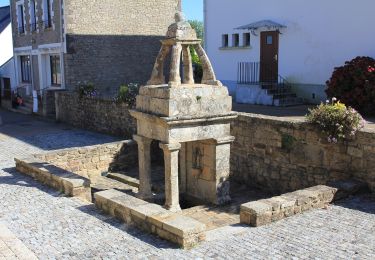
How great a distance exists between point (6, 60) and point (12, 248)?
89.5 ft

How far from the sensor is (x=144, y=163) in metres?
9.52

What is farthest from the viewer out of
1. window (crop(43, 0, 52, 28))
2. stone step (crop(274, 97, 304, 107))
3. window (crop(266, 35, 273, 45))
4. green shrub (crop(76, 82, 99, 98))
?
window (crop(43, 0, 52, 28))

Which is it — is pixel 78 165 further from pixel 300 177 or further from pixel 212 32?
pixel 212 32

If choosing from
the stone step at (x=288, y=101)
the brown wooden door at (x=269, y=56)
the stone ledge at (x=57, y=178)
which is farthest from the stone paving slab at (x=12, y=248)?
the brown wooden door at (x=269, y=56)

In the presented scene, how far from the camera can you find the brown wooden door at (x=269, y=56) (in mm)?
18156

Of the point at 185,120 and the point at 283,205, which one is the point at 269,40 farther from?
the point at 283,205

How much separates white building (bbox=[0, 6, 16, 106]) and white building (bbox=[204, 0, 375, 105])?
1438 centimetres

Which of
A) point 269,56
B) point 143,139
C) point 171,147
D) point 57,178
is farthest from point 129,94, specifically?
point 171,147

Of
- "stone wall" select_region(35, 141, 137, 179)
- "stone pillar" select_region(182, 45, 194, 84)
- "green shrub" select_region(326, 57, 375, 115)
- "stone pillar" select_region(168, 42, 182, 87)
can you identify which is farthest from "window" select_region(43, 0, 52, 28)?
"stone pillar" select_region(168, 42, 182, 87)

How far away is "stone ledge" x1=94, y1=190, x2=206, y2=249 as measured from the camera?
6.43 meters

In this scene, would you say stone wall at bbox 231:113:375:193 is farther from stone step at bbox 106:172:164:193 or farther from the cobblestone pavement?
stone step at bbox 106:172:164:193

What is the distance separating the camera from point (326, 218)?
7.50 metres

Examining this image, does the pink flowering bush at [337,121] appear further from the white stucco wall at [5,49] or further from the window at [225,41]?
the white stucco wall at [5,49]

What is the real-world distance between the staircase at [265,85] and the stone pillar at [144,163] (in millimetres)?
8622
